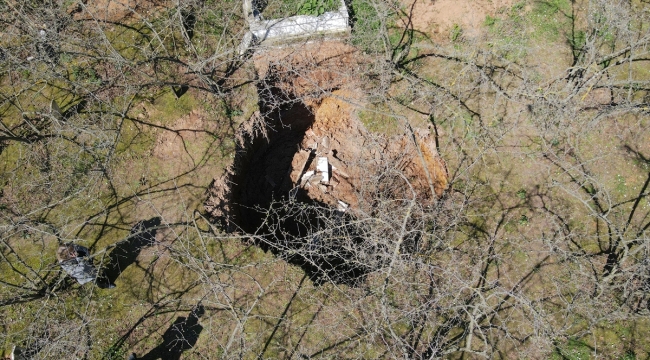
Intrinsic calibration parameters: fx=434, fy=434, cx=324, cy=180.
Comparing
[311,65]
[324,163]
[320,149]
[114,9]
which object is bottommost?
[324,163]

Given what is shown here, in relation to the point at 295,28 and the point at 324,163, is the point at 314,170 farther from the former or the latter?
the point at 295,28

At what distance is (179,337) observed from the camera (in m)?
6.73

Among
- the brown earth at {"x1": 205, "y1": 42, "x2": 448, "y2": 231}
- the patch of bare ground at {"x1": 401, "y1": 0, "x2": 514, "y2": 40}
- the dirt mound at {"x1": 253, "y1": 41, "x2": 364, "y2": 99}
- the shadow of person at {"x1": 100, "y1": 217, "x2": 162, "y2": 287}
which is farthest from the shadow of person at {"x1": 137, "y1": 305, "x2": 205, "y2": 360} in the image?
the patch of bare ground at {"x1": 401, "y1": 0, "x2": 514, "y2": 40}

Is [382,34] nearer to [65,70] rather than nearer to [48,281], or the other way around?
[65,70]

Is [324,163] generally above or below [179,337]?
above

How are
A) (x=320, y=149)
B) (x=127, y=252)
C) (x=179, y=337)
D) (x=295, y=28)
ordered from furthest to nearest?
1. (x=320, y=149)
2. (x=295, y=28)
3. (x=127, y=252)
4. (x=179, y=337)

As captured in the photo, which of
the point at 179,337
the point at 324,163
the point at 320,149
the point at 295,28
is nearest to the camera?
the point at 179,337

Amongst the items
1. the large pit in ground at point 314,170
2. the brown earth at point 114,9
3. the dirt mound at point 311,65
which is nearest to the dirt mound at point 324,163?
the large pit in ground at point 314,170

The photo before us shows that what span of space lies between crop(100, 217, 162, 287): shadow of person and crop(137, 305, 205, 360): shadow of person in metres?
1.27

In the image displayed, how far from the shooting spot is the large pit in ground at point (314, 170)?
317 inches

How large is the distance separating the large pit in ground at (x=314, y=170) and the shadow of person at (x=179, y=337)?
63.5 inches

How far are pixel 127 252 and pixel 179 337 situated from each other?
67.1 inches

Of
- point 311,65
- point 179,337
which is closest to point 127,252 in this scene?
point 179,337

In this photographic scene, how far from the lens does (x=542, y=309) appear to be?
675cm
